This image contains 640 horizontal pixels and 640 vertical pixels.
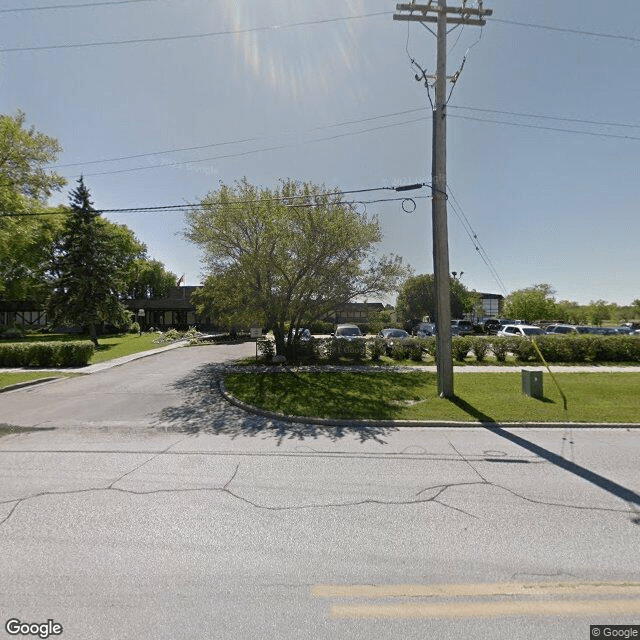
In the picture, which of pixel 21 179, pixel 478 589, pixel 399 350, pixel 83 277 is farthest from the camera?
pixel 83 277

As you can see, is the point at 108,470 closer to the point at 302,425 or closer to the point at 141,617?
the point at 141,617

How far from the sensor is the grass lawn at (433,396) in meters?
8.00

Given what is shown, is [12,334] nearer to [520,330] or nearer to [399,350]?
[399,350]

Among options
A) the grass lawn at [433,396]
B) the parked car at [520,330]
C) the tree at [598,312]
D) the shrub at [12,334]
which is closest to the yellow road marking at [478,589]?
the grass lawn at [433,396]

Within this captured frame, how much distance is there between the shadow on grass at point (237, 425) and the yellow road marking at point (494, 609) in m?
3.82

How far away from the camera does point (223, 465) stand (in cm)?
525

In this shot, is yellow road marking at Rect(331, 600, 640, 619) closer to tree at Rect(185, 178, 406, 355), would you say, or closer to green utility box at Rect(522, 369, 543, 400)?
green utility box at Rect(522, 369, 543, 400)

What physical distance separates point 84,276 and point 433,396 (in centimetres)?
2727

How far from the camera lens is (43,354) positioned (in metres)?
16.0

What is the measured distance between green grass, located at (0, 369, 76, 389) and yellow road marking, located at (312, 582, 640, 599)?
13.5 meters

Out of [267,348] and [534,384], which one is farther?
[267,348]

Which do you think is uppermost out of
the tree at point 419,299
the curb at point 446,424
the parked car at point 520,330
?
the tree at point 419,299

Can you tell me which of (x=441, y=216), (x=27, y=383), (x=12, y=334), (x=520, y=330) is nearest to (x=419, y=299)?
(x=520, y=330)

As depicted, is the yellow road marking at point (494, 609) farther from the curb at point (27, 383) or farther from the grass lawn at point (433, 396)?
the curb at point (27, 383)
